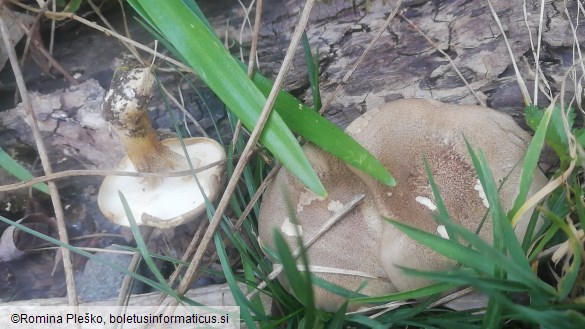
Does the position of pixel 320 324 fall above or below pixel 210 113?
below

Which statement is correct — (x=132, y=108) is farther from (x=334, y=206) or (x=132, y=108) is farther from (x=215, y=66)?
(x=334, y=206)

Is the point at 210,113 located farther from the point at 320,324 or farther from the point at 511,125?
the point at 511,125

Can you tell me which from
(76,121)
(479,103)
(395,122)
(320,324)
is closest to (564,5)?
(479,103)

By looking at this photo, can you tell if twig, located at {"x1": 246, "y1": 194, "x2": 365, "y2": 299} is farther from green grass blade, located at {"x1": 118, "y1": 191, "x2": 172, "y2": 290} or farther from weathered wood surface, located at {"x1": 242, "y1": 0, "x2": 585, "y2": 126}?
weathered wood surface, located at {"x1": 242, "y1": 0, "x2": 585, "y2": 126}

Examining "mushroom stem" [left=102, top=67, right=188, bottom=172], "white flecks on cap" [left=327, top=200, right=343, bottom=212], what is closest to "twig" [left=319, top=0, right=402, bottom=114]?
"white flecks on cap" [left=327, top=200, right=343, bottom=212]

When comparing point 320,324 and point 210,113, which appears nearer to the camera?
point 320,324

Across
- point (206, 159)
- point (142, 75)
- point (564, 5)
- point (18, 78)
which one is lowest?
point (564, 5)

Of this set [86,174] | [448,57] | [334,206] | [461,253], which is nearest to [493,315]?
[461,253]
